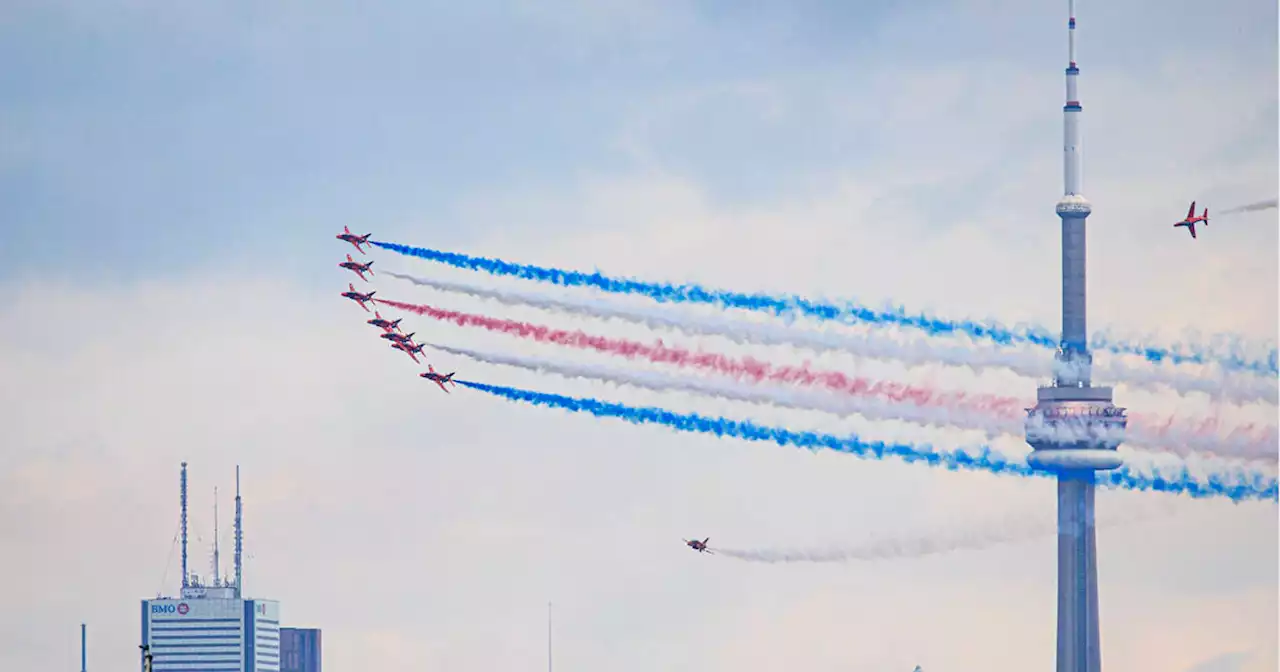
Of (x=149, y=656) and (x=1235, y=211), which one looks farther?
(x=1235, y=211)

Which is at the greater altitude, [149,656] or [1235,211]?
[1235,211]
